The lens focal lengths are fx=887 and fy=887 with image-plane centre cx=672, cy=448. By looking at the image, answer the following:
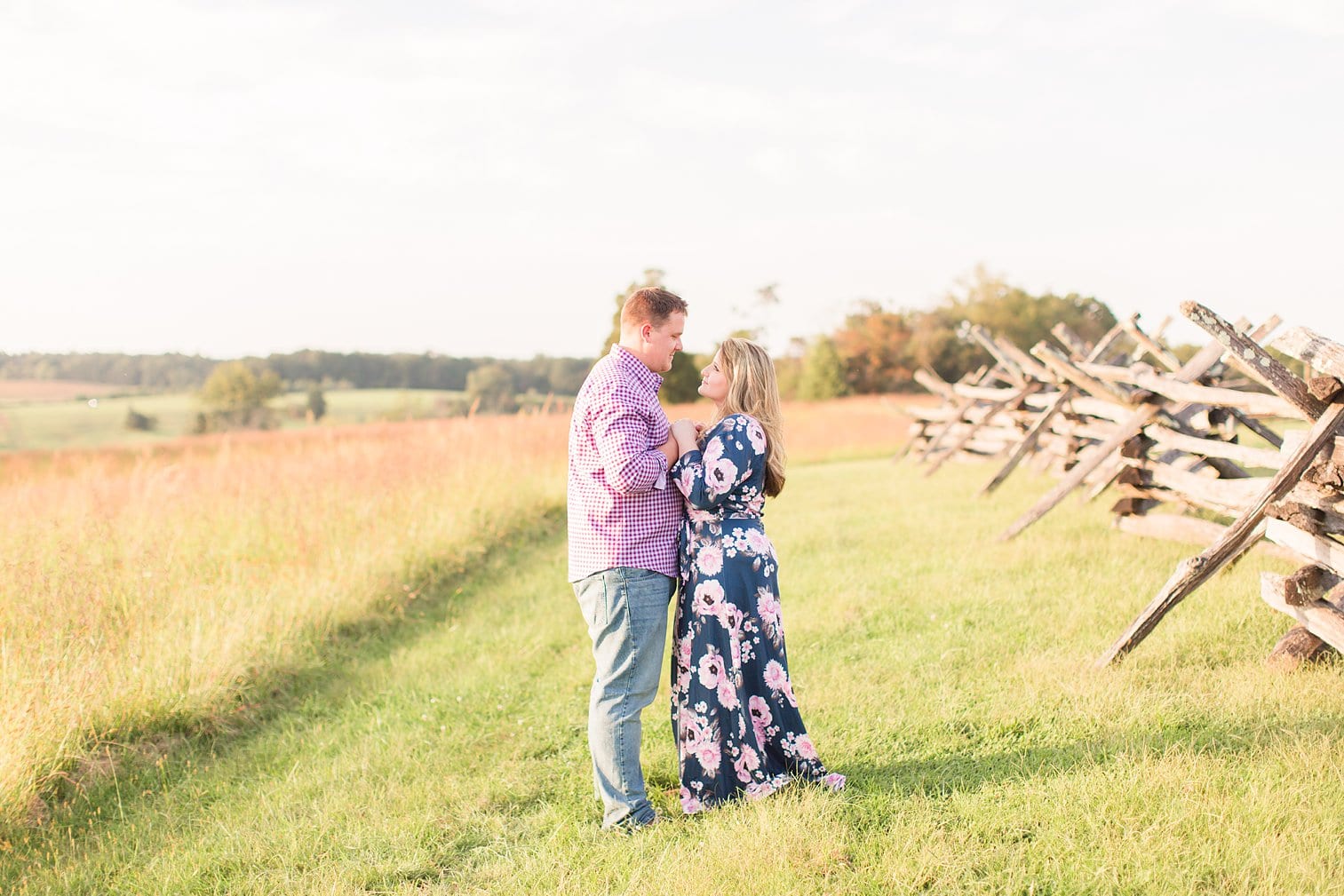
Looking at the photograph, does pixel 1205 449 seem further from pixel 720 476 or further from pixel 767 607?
pixel 720 476

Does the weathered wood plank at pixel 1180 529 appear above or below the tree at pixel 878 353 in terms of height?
below

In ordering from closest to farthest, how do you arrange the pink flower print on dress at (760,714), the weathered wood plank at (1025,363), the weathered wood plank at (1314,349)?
the pink flower print on dress at (760,714)
the weathered wood plank at (1314,349)
the weathered wood plank at (1025,363)

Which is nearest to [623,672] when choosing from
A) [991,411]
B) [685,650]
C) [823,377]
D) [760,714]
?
[685,650]

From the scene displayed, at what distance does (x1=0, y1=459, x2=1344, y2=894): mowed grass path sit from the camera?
9.84 feet

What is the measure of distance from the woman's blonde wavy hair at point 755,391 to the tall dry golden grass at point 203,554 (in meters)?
3.61

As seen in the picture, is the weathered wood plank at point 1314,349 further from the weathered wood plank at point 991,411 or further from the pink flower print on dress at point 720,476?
the weathered wood plank at point 991,411

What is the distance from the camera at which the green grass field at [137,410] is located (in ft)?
41.8

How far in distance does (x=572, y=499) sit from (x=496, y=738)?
1923mm

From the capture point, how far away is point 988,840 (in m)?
3.12

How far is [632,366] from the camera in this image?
3.42 metres

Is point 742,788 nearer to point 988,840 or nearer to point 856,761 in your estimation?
point 856,761

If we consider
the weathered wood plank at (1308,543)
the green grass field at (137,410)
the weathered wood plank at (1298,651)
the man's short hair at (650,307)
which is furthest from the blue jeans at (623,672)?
the green grass field at (137,410)

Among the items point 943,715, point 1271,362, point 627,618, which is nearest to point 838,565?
point 943,715

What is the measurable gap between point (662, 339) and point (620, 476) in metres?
0.55
